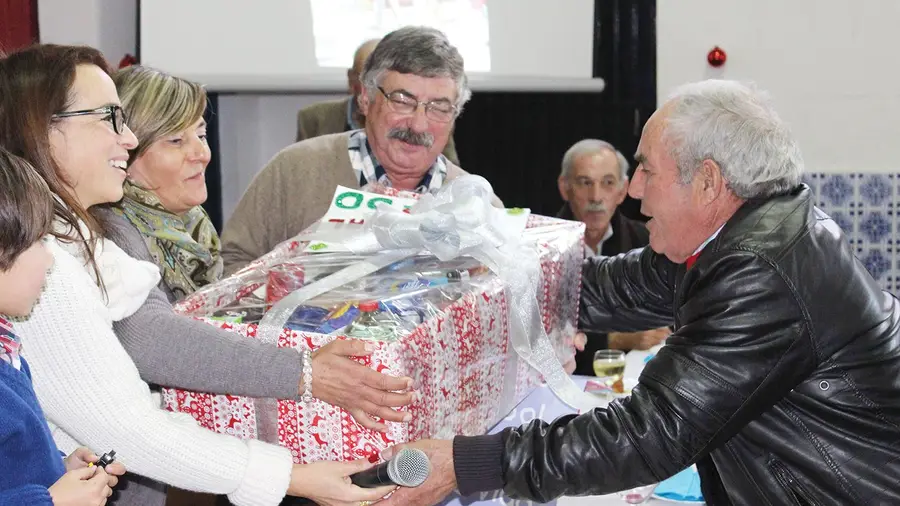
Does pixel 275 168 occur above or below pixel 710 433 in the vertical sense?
above

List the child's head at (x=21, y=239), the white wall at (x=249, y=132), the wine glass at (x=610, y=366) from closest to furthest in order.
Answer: the child's head at (x=21, y=239) < the wine glass at (x=610, y=366) < the white wall at (x=249, y=132)

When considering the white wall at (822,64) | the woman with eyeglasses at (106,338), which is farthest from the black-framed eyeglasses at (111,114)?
the white wall at (822,64)

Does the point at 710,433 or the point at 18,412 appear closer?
the point at 18,412

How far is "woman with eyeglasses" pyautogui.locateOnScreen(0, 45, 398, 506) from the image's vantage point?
144cm

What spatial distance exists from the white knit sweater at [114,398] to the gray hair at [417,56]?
41.4 inches

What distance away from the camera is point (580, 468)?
1663mm

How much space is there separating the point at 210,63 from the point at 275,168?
81.1 inches

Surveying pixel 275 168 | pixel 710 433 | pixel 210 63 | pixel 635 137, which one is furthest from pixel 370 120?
pixel 635 137

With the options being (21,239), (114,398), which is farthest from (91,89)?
(114,398)

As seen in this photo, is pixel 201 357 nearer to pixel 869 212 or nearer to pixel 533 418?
pixel 533 418

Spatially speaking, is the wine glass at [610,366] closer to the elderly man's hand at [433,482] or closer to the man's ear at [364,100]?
the man's ear at [364,100]

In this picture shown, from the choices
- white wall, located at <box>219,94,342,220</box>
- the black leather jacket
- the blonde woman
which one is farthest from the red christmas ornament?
the blonde woman

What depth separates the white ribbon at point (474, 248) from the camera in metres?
1.79

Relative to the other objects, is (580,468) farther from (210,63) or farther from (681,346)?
(210,63)
